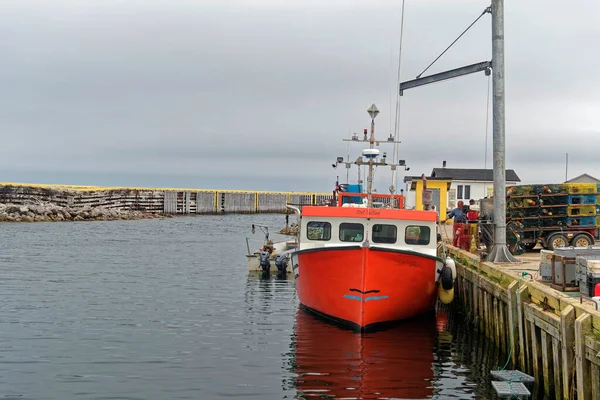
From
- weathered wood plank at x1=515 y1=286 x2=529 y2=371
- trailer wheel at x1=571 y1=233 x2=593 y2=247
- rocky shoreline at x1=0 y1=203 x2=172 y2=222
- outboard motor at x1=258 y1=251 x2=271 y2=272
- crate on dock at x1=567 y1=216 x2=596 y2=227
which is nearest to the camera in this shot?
weathered wood plank at x1=515 y1=286 x2=529 y2=371

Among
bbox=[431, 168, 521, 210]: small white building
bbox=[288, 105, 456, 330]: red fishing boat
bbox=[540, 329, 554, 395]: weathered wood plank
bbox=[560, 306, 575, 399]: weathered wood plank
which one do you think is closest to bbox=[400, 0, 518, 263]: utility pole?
bbox=[288, 105, 456, 330]: red fishing boat

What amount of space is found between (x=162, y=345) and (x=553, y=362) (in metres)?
9.53

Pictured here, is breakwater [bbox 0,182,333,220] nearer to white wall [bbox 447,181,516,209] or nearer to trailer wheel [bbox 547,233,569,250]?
white wall [bbox 447,181,516,209]

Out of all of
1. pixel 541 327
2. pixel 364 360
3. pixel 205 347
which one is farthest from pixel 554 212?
pixel 205 347

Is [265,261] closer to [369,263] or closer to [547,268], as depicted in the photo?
[369,263]

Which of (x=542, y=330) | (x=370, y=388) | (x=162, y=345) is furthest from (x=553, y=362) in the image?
(x=162, y=345)

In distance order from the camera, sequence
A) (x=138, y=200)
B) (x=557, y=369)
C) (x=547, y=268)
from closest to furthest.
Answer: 1. (x=557, y=369)
2. (x=547, y=268)
3. (x=138, y=200)

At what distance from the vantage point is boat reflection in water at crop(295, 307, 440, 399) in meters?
13.1

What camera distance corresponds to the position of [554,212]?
2227 cm

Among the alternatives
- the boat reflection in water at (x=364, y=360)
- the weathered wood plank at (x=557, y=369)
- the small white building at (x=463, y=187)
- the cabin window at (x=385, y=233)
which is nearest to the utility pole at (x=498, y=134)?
the cabin window at (x=385, y=233)

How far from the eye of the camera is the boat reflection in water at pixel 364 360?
1312 centimetres

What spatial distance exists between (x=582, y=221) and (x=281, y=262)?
44.5 ft

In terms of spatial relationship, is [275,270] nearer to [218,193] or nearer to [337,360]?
[337,360]

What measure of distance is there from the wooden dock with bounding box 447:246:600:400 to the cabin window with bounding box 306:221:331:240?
438cm
